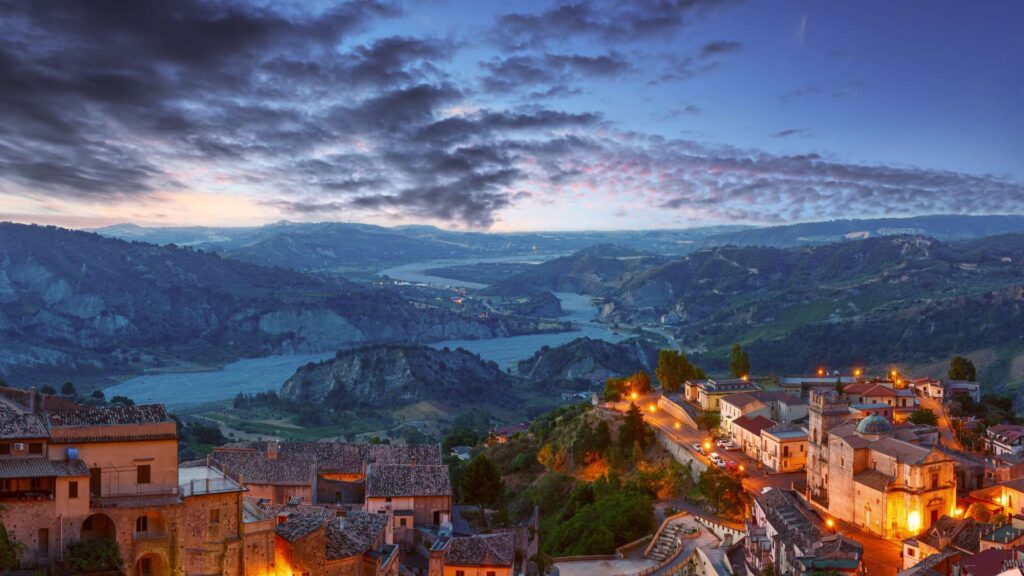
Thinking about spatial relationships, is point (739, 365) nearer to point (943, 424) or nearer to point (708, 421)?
point (708, 421)

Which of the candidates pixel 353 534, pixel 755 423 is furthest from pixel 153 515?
pixel 755 423

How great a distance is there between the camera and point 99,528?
1933 cm

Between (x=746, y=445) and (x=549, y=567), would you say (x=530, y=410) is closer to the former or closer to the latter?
(x=746, y=445)

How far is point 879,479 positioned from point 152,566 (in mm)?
23960

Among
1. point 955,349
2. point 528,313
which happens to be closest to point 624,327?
point 528,313

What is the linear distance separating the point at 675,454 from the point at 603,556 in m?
11.1

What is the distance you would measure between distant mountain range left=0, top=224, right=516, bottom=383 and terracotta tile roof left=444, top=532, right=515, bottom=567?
9914cm

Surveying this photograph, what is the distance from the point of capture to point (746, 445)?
132ft

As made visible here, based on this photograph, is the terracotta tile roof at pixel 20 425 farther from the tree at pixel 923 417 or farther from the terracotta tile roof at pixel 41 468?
the tree at pixel 923 417

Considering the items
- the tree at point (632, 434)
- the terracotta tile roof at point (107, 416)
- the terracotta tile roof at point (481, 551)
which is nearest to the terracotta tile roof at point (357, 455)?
the terracotta tile roof at point (481, 551)

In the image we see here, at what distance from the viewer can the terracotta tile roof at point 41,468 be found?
18.2 m

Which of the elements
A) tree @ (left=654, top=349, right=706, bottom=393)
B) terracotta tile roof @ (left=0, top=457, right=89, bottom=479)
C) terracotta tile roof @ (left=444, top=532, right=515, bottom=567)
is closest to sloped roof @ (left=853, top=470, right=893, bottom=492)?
terracotta tile roof @ (left=444, top=532, right=515, bottom=567)

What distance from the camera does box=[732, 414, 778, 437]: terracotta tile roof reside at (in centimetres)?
3973

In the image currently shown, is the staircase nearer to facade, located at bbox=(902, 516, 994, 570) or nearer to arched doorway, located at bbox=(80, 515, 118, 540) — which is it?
facade, located at bbox=(902, 516, 994, 570)
